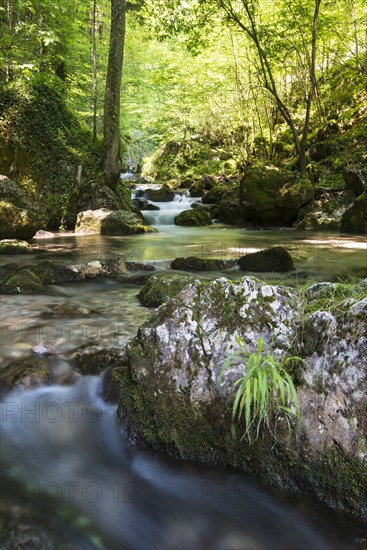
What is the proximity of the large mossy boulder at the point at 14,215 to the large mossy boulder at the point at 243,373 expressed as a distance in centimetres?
776

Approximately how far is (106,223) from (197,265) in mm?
5685

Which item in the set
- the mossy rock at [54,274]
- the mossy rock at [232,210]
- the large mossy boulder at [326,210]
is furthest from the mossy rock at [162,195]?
the mossy rock at [54,274]

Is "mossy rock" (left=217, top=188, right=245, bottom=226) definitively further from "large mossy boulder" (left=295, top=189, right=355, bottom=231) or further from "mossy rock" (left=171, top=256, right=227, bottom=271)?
"mossy rock" (left=171, top=256, right=227, bottom=271)

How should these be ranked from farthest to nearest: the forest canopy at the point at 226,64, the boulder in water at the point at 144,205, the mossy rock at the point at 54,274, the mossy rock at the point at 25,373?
1. the boulder in water at the point at 144,205
2. the forest canopy at the point at 226,64
3. the mossy rock at the point at 54,274
4. the mossy rock at the point at 25,373

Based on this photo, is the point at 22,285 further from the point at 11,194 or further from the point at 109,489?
the point at 11,194

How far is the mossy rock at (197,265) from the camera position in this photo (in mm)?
7133

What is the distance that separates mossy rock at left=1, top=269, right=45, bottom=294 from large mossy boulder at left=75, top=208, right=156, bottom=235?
21.4 ft

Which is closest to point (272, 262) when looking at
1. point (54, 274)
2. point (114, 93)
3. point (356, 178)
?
point (54, 274)

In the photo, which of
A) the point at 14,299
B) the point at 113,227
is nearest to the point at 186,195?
the point at 113,227

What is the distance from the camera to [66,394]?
2979 millimetres

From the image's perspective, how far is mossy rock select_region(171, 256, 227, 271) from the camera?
7133 mm

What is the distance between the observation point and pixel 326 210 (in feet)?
42.8

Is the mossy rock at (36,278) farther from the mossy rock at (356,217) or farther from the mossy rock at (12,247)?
the mossy rock at (356,217)

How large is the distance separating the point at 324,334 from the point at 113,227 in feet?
34.4
